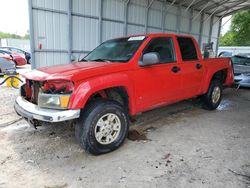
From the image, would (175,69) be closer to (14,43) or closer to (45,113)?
(45,113)

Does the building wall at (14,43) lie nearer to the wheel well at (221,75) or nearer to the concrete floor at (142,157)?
the concrete floor at (142,157)

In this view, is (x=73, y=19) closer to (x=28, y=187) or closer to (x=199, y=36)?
(x=28, y=187)

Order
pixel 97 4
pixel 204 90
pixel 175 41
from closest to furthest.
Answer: pixel 175 41 < pixel 204 90 < pixel 97 4

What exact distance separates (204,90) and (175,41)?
5.14 ft

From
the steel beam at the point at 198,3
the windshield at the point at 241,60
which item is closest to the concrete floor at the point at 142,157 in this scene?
the windshield at the point at 241,60

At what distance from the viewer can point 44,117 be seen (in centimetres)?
275

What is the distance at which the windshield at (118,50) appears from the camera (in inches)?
146

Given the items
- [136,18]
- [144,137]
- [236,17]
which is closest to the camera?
[144,137]

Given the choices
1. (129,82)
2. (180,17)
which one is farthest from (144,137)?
(180,17)

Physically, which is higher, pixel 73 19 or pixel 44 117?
pixel 73 19

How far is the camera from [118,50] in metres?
4.01

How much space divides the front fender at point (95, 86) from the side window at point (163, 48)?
2.80 ft

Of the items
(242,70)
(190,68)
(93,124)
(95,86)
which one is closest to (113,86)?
(95,86)

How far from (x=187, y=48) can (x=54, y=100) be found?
124 inches
